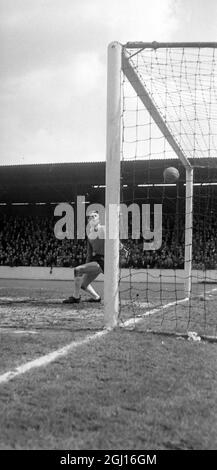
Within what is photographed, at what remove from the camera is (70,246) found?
108 feet

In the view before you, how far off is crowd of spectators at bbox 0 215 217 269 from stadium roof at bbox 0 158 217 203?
2.32 m

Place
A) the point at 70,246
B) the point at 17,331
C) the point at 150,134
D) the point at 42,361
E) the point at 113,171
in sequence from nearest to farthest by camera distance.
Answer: the point at 42,361 < the point at 17,331 < the point at 113,171 < the point at 150,134 < the point at 70,246

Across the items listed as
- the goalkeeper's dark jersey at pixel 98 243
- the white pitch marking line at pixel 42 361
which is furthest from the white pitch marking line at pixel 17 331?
the goalkeeper's dark jersey at pixel 98 243

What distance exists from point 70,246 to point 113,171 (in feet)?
85.6

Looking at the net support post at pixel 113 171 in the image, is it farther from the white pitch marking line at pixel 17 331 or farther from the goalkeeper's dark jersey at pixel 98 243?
the goalkeeper's dark jersey at pixel 98 243

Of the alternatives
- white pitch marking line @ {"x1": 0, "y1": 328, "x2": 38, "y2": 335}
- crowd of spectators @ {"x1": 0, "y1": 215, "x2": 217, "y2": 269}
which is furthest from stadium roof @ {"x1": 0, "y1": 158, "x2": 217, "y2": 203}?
white pitch marking line @ {"x1": 0, "y1": 328, "x2": 38, "y2": 335}

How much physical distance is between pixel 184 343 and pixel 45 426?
2.90 m

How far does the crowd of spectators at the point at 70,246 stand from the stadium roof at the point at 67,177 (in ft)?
7.60

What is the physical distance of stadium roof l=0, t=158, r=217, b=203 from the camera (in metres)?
28.4

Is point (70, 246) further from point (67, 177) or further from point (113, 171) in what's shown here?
point (113, 171)

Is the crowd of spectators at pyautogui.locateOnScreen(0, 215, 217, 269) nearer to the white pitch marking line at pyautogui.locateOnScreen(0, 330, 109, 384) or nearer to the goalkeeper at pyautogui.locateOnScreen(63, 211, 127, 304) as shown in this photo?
the goalkeeper at pyautogui.locateOnScreen(63, 211, 127, 304)

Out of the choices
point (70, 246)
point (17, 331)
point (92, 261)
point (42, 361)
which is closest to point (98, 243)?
point (92, 261)

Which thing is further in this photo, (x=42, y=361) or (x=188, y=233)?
(x=188, y=233)

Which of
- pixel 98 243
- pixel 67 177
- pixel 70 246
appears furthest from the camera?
pixel 70 246
